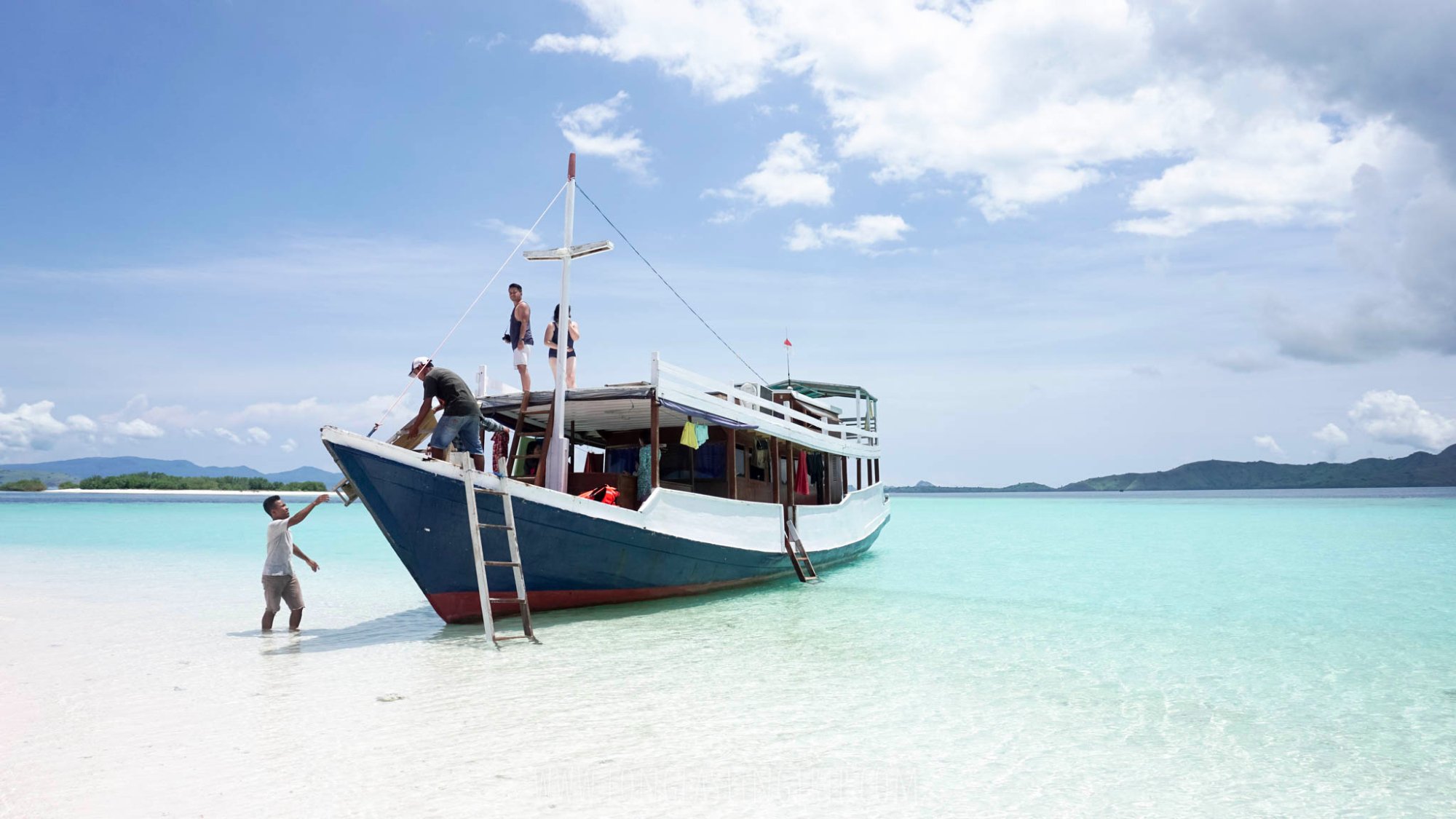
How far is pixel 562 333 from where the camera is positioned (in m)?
11.1

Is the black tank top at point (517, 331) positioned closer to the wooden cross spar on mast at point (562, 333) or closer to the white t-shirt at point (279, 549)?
the wooden cross spar on mast at point (562, 333)

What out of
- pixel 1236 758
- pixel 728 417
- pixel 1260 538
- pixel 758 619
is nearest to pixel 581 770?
pixel 1236 758

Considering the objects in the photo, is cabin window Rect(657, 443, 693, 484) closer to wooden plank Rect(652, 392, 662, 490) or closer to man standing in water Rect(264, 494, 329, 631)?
wooden plank Rect(652, 392, 662, 490)

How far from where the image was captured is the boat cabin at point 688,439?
11891 millimetres

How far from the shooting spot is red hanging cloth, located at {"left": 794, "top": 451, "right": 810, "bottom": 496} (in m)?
17.7

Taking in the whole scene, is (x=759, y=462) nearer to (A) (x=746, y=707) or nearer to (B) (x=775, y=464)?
(B) (x=775, y=464)

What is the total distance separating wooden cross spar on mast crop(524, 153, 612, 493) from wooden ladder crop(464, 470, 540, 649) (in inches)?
55.9

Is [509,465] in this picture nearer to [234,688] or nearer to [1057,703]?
[234,688]

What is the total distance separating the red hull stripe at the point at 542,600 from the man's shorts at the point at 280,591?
5.22 feet

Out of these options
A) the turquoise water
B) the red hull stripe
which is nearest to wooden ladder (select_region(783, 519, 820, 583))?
the turquoise water

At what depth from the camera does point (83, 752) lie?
5383 millimetres

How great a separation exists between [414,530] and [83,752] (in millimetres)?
4437

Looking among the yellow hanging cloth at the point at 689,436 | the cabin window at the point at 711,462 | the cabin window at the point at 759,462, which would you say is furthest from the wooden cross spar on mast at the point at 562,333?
the cabin window at the point at 759,462

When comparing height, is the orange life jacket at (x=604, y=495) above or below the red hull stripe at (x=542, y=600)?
above
